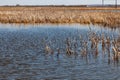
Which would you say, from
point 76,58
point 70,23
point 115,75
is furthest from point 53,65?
point 70,23

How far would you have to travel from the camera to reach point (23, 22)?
40594 millimetres

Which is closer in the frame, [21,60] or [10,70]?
[10,70]

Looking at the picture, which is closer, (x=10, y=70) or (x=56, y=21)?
(x=10, y=70)

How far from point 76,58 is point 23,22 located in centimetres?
2406

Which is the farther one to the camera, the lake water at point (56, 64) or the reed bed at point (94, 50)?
the reed bed at point (94, 50)

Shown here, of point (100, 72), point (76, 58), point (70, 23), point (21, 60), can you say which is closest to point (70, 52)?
point (76, 58)

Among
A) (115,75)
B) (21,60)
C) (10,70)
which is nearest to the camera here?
(115,75)

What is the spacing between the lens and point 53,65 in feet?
51.2

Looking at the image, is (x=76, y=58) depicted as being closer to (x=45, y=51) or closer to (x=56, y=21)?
(x=45, y=51)

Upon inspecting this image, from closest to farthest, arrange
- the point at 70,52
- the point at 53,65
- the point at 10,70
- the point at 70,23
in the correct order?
1. the point at 10,70
2. the point at 53,65
3. the point at 70,52
4. the point at 70,23

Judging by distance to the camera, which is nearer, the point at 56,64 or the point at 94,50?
the point at 56,64

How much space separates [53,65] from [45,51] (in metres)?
3.65

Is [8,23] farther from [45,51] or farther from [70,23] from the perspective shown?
[45,51]

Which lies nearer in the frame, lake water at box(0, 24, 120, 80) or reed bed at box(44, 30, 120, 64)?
lake water at box(0, 24, 120, 80)
